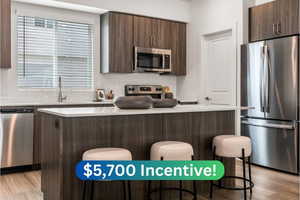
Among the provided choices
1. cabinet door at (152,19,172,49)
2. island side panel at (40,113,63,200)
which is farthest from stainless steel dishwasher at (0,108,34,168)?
cabinet door at (152,19,172,49)

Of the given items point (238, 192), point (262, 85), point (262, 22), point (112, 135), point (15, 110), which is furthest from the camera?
point (262, 22)

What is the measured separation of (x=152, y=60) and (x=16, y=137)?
8.63ft

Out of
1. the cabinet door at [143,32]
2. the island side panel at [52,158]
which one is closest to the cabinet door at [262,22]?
the cabinet door at [143,32]

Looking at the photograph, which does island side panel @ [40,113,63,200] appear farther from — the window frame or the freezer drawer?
the freezer drawer

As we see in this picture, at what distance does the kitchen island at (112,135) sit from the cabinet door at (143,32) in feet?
8.01

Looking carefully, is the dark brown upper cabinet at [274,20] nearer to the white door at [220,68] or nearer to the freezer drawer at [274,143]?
the white door at [220,68]

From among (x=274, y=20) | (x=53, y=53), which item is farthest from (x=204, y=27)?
(x=53, y=53)

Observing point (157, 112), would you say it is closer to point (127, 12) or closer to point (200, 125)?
point (200, 125)

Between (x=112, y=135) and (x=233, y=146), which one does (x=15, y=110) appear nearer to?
(x=112, y=135)

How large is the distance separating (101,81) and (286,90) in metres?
3.02

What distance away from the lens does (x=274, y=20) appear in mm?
4207

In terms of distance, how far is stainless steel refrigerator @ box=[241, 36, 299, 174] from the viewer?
12.6 ft

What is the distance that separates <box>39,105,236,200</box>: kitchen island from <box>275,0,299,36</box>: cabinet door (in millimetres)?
1682

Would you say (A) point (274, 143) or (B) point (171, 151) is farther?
(A) point (274, 143)
